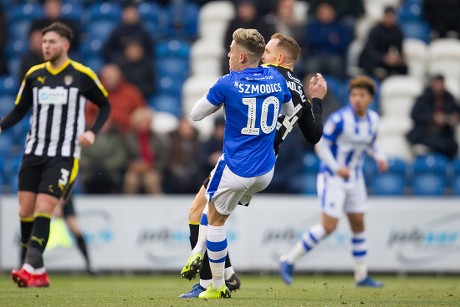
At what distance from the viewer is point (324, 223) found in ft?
41.0

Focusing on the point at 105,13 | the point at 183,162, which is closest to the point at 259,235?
the point at 183,162

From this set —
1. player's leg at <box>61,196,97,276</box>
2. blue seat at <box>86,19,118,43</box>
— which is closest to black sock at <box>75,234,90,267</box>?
player's leg at <box>61,196,97,276</box>

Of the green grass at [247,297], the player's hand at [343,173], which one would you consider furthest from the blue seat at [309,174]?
the green grass at [247,297]

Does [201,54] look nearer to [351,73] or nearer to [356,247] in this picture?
[351,73]

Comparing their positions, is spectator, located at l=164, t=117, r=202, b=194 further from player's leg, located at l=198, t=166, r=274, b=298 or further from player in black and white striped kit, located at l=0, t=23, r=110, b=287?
player's leg, located at l=198, t=166, r=274, b=298

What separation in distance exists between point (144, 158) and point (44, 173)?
537 centimetres

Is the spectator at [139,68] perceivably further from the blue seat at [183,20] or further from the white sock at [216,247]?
the white sock at [216,247]

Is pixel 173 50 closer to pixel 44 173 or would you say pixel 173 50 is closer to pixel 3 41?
pixel 3 41

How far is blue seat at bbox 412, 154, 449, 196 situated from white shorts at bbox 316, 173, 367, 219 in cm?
329

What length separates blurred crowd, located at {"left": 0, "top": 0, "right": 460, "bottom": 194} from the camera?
15.6 meters

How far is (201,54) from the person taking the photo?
58.7 ft

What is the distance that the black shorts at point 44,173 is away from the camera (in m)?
10.2

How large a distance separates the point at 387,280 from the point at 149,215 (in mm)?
3747

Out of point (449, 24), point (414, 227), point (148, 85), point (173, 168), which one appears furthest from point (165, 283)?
point (449, 24)
